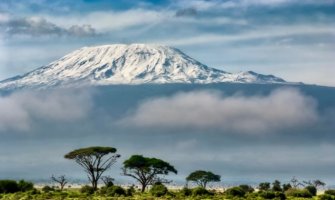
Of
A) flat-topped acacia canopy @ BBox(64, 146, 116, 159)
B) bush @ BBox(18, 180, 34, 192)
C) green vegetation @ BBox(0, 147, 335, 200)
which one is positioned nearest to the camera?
green vegetation @ BBox(0, 147, 335, 200)

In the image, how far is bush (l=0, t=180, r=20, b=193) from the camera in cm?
11994

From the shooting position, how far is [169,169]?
154750mm

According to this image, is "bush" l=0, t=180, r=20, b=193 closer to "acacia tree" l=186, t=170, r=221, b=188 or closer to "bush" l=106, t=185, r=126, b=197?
"bush" l=106, t=185, r=126, b=197

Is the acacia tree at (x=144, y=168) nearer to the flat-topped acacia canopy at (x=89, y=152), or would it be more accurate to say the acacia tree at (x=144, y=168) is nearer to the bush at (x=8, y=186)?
the flat-topped acacia canopy at (x=89, y=152)

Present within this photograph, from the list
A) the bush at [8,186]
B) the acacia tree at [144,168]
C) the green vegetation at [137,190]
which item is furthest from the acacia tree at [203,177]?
the bush at [8,186]

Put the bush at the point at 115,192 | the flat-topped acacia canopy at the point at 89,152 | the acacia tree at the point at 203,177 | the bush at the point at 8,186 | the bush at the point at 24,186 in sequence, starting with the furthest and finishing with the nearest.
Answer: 1. the acacia tree at the point at 203,177
2. the flat-topped acacia canopy at the point at 89,152
3. the bush at the point at 24,186
4. the bush at the point at 8,186
5. the bush at the point at 115,192

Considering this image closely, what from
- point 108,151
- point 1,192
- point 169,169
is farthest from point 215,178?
point 1,192

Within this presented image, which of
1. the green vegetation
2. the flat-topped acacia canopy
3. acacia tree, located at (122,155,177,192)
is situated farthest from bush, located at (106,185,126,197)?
acacia tree, located at (122,155,177,192)

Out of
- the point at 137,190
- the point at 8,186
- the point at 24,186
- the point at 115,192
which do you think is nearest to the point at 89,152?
the point at 137,190

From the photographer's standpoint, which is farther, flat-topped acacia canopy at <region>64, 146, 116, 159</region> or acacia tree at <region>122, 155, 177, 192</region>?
acacia tree at <region>122, 155, 177, 192</region>

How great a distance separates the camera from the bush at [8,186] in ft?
394

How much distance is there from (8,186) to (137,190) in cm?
3043

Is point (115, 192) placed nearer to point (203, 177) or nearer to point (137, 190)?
point (137, 190)

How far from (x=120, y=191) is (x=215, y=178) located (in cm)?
8010
